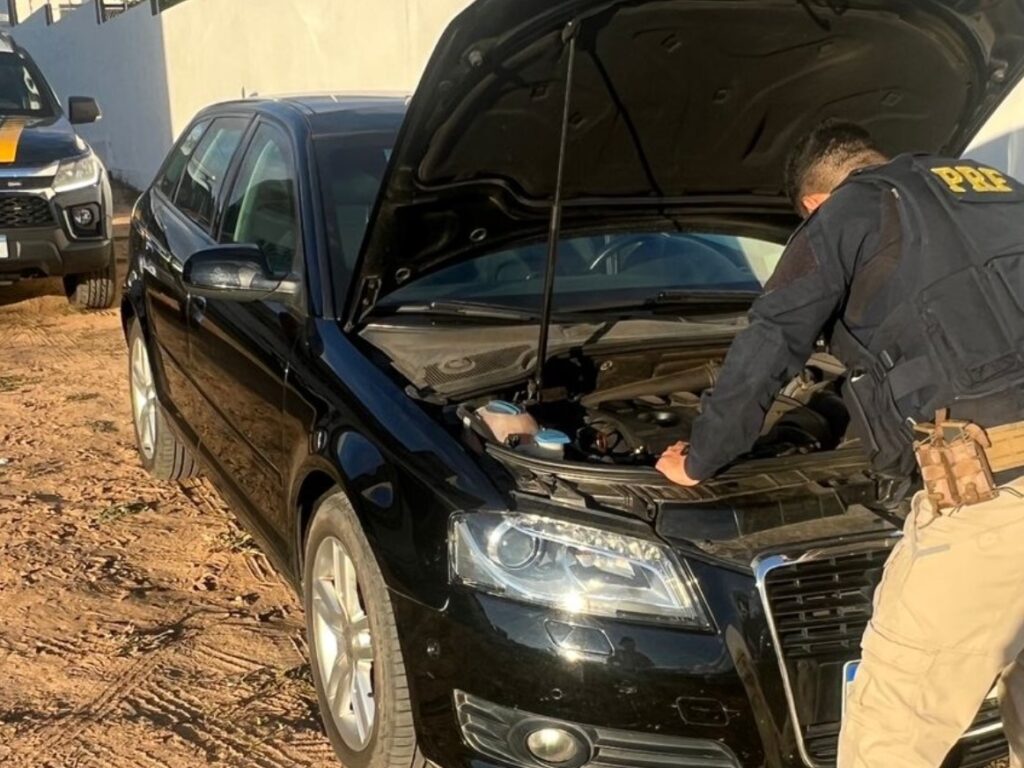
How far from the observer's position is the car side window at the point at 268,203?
3.67m

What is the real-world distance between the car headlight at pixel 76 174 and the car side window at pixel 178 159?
10.5 ft

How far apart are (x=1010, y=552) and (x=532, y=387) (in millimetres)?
1279

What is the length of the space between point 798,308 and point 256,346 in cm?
184

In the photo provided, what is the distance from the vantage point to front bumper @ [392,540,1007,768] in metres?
2.32

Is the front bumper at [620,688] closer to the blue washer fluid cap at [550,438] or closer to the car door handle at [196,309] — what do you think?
the blue washer fluid cap at [550,438]

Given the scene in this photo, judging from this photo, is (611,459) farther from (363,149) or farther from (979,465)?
(363,149)

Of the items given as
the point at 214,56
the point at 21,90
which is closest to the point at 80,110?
the point at 21,90

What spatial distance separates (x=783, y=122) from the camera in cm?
358

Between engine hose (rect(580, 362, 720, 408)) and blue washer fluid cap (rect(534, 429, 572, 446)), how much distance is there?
0.53 m

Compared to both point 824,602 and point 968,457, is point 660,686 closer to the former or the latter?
point 824,602

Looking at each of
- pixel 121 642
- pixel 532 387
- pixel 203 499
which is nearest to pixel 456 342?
pixel 532 387

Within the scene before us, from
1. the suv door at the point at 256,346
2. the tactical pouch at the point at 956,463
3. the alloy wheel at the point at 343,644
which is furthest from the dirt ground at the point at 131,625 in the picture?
the tactical pouch at the point at 956,463

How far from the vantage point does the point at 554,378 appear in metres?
3.29

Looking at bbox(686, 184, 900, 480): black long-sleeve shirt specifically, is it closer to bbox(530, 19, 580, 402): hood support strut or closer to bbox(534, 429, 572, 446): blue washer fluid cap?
bbox(534, 429, 572, 446): blue washer fluid cap
